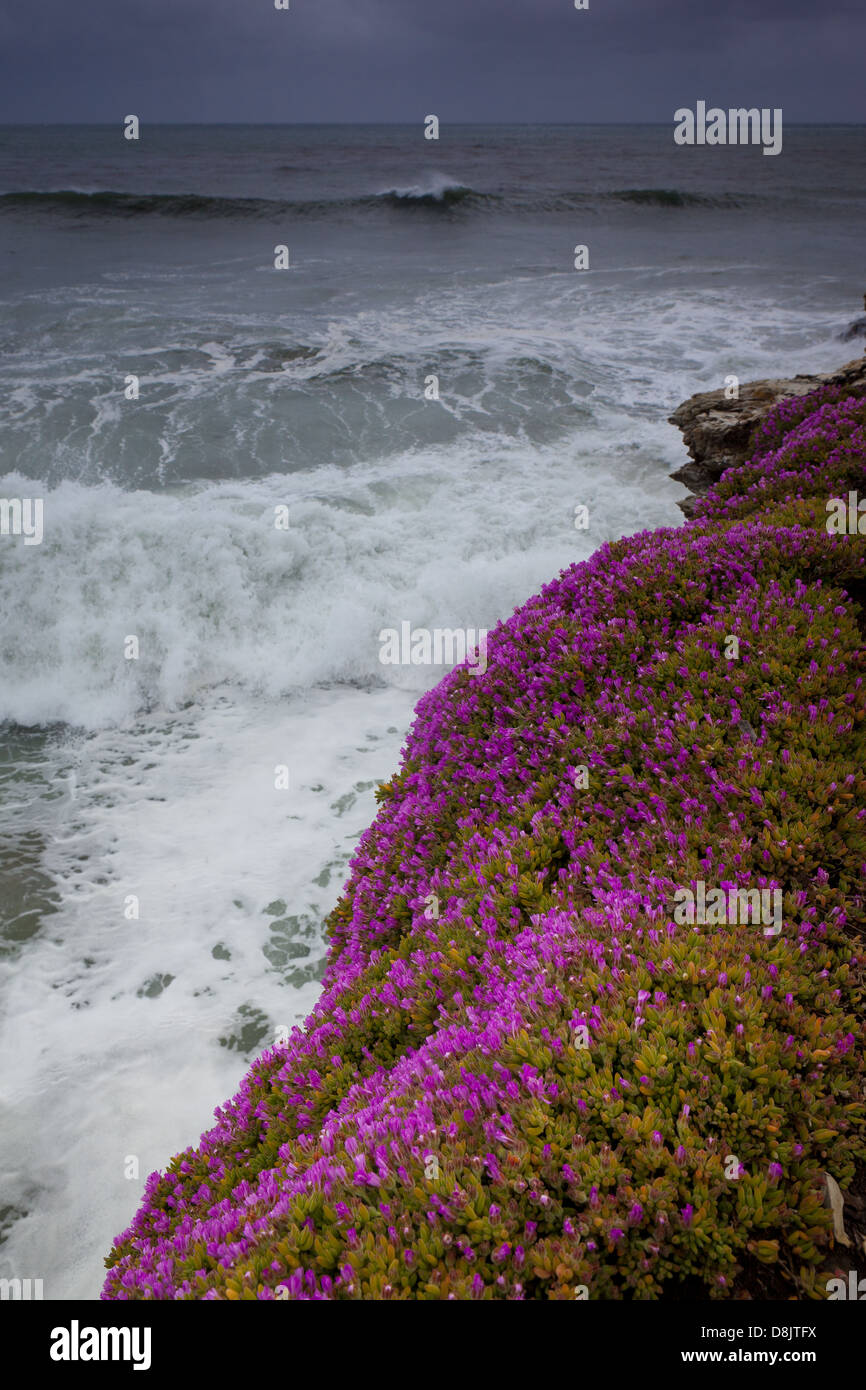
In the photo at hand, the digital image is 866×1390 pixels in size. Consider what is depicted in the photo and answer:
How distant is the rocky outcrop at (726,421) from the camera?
37.5 ft

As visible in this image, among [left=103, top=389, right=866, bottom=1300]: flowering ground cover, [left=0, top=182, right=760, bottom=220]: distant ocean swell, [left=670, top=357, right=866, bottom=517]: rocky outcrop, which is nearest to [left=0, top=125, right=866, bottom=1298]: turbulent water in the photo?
[left=103, top=389, right=866, bottom=1300]: flowering ground cover

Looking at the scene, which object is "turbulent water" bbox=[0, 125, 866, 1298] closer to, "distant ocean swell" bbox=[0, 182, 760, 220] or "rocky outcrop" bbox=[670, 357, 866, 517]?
"rocky outcrop" bbox=[670, 357, 866, 517]

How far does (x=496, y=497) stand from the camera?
1756 cm

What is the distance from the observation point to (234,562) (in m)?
15.0

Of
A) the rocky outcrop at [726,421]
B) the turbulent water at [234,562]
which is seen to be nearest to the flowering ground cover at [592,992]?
the turbulent water at [234,562]

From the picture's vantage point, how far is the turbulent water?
773 cm

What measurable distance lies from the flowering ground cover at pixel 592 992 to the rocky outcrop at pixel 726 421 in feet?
16.1

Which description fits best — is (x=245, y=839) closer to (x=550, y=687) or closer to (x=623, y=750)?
(x=550, y=687)

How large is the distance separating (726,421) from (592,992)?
10577mm

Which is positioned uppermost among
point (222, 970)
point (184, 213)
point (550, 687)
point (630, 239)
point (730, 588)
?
point (184, 213)

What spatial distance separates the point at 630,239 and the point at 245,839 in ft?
175

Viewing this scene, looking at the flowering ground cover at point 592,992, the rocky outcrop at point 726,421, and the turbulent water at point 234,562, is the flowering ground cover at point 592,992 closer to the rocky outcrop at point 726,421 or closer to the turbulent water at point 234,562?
the turbulent water at point 234,562

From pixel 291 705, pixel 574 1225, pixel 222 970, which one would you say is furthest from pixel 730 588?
pixel 291 705

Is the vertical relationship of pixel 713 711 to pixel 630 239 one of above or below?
below
